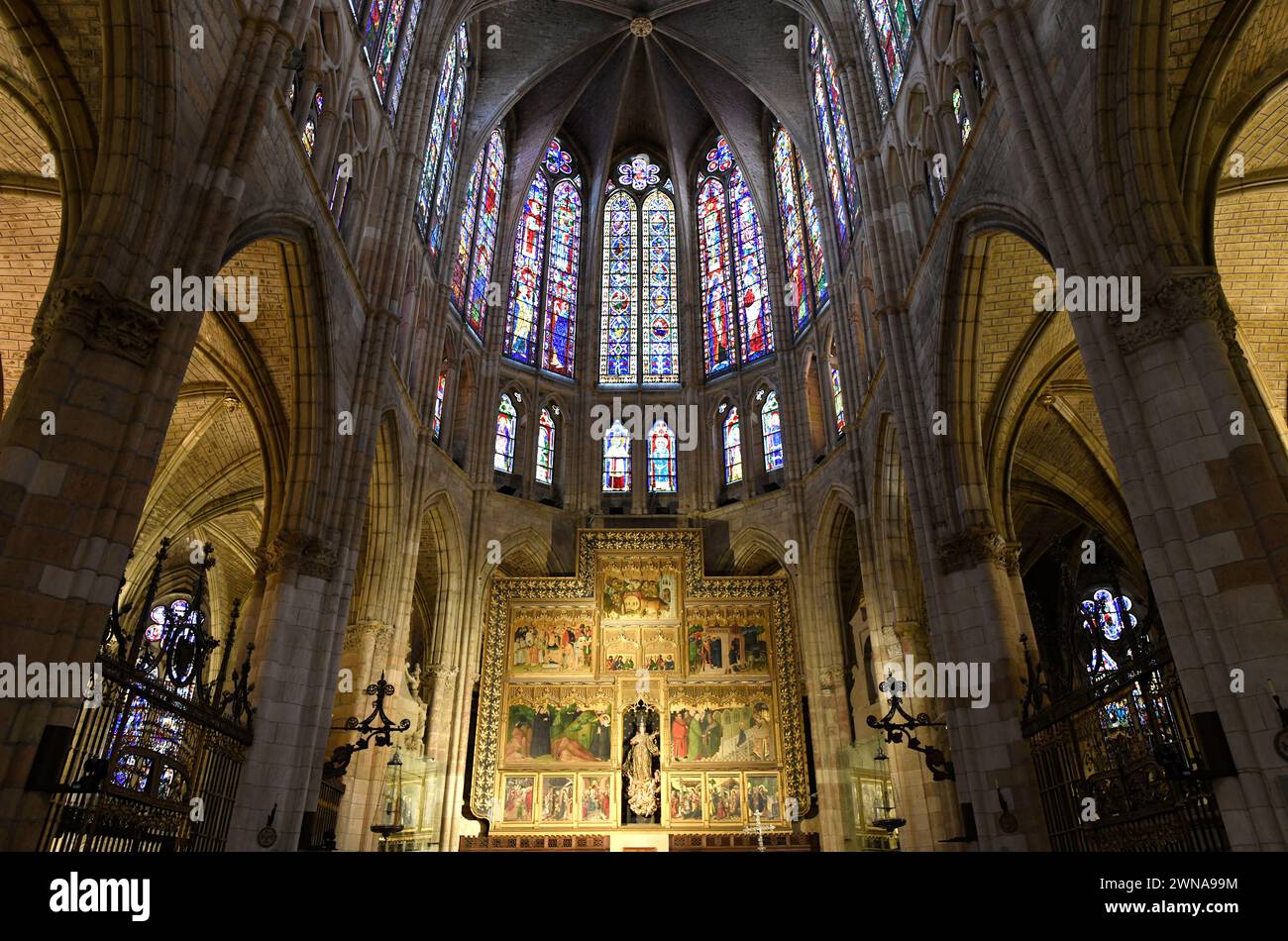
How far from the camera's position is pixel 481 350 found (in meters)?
25.4

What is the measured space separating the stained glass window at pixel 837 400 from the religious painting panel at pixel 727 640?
18.4ft

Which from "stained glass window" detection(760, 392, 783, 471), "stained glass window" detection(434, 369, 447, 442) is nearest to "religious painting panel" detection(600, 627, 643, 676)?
"stained glass window" detection(760, 392, 783, 471)

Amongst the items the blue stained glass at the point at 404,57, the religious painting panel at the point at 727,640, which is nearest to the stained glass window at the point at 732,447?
the religious painting panel at the point at 727,640

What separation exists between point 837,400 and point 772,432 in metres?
3.49

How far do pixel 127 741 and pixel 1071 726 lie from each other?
11.0 metres

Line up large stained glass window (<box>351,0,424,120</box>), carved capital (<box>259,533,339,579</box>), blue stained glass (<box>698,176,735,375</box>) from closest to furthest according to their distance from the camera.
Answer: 1. carved capital (<box>259,533,339,579</box>)
2. large stained glass window (<box>351,0,424,120</box>)
3. blue stained glass (<box>698,176,735,375</box>)

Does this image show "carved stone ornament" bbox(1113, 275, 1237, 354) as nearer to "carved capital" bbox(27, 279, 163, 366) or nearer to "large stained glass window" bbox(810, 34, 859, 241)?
"carved capital" bbox(27, 279, 163, 366)

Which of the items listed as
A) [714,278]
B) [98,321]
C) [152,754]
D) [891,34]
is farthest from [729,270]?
[152,754]

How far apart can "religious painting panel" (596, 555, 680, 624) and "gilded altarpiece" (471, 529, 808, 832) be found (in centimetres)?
3

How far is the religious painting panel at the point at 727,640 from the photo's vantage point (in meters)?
22.4

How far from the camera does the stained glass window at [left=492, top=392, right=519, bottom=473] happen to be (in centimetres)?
2559

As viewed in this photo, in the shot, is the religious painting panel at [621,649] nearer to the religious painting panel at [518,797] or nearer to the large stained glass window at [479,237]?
the religious painting panel at [518,797]

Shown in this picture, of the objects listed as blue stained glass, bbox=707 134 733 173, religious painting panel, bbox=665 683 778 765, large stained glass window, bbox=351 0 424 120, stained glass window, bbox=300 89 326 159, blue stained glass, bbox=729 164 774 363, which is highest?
blue stained glass, bbox=707 134 733 173

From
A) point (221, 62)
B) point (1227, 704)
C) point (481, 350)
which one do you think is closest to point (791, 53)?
point (481, 350)
